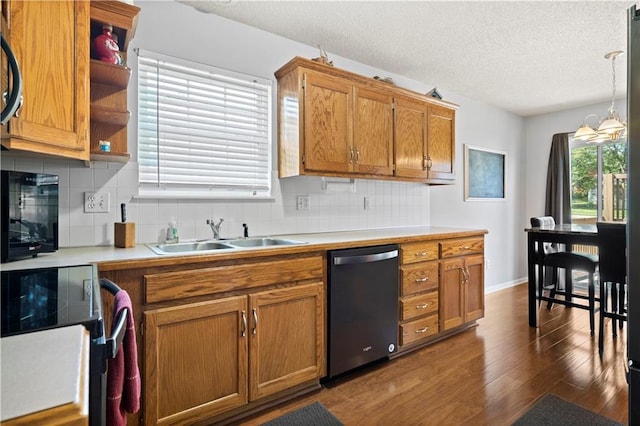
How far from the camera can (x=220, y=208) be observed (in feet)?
8.00

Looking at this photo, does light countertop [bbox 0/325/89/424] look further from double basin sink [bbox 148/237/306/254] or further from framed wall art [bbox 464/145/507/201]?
framed wall art [bbox 464/145/507/201]

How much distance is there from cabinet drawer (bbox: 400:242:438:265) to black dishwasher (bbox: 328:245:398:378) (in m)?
0.12

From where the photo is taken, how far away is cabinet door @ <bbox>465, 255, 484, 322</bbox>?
10.0ft

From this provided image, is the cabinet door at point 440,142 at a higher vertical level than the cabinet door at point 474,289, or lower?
higher

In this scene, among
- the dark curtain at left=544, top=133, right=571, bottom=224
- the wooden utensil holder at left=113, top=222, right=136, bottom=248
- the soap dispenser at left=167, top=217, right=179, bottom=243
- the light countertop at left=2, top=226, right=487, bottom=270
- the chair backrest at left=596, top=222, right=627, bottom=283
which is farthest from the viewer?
the dark curtain at left=544, top=133, right=571, bottom=224

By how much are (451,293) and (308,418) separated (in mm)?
1670

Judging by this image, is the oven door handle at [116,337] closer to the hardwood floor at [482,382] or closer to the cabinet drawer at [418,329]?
the hardwood floor at [482,382]

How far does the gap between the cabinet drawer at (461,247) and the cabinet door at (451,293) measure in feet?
0.21

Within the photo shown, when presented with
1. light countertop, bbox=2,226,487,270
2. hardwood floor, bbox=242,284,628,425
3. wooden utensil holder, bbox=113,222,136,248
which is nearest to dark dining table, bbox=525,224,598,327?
hardwood floor, bbox=242,284,628,425

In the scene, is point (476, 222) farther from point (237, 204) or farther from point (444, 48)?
point (237, 204)

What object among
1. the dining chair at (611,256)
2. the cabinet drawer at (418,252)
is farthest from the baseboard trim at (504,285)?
the cabinet drawer at (418,252)

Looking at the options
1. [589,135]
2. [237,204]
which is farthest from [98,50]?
[589,135]

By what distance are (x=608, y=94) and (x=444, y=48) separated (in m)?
2.71

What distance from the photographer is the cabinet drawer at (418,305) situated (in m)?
2.57
